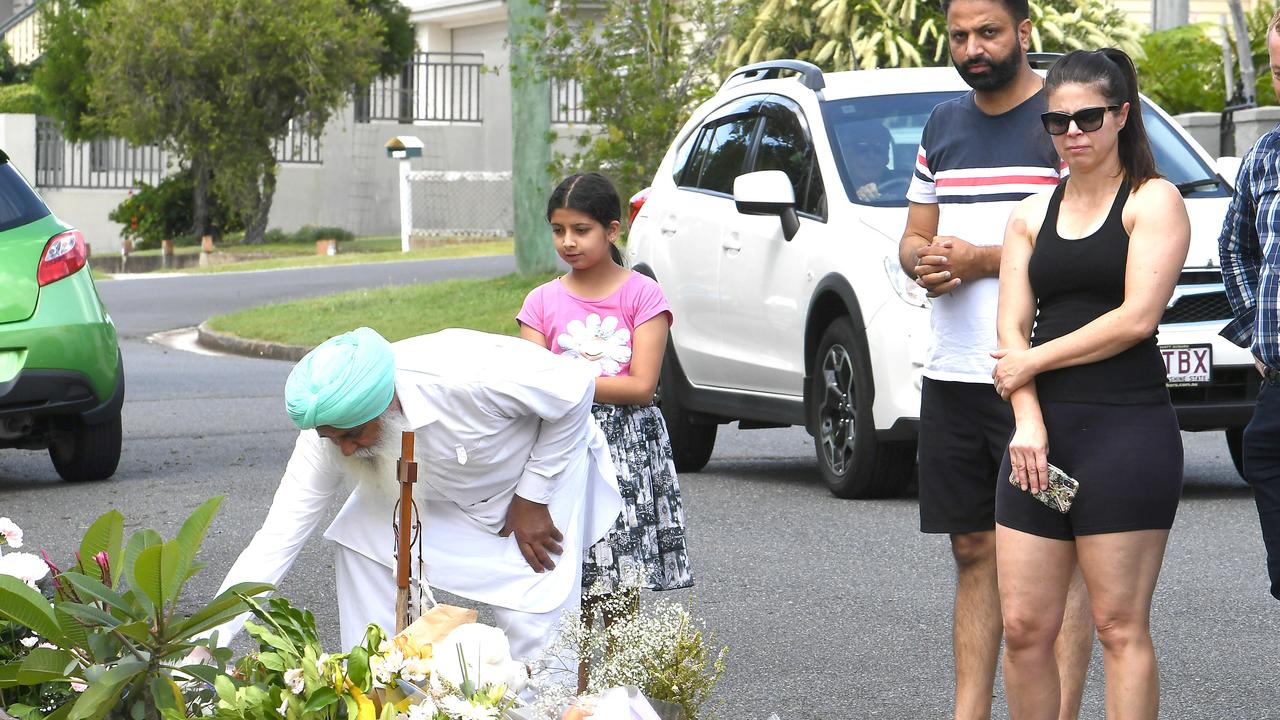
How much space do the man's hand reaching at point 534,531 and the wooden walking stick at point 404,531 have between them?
60cm

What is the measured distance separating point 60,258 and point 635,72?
871 centimetres

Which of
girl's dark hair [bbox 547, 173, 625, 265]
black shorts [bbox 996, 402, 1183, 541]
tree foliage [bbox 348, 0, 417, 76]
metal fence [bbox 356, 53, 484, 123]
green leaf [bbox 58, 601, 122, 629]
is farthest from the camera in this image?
metal fence [bbox 356, 53, 484, 123]

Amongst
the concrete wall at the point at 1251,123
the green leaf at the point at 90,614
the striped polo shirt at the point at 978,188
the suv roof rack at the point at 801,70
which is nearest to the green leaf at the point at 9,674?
the green leaf at the point at 90,614

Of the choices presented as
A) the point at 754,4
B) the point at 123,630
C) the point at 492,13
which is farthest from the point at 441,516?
the point at 492,13

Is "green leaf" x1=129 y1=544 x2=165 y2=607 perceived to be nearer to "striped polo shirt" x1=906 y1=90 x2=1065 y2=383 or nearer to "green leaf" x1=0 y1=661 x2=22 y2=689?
"green leaf" x1=0 y1=661 x2=22 y2=689

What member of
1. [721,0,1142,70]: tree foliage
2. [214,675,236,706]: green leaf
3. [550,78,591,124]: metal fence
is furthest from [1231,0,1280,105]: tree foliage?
[214,675,236,706]: green leaf

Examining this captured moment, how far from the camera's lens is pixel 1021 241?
161 inches

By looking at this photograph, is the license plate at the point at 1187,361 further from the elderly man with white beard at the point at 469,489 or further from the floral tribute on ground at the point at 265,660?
the floral tribute on ground at the point at 265,660

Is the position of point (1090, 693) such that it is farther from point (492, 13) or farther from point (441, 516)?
point (492, 13)

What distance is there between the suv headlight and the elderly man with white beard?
12.0ft

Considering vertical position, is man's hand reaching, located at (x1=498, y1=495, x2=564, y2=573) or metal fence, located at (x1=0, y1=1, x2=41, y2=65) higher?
metal fence, located at (x1=0, y1=1, x2=41, y2=65)

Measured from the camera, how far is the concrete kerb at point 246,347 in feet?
54.6

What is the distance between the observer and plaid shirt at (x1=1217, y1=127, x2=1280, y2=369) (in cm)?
423

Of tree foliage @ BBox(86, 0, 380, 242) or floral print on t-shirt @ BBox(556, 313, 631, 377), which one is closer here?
floral print on t-shirt @ BBox(556, 313, 631, 377)
